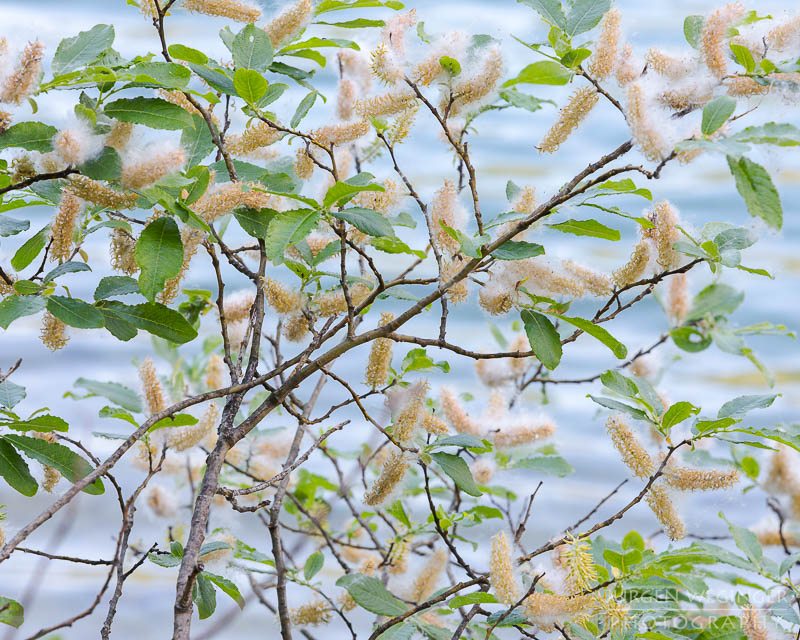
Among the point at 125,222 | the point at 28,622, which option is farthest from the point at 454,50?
the point at 28,622

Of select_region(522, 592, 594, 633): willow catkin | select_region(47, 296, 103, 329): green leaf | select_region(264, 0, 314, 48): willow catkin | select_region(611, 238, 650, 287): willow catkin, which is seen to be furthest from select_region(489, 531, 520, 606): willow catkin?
select_region(264, 0, 314, 48): willow catkin

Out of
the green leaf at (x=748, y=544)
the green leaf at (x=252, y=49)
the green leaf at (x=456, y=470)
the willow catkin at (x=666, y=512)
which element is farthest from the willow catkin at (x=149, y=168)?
the green leaf at (x=748, y=544)

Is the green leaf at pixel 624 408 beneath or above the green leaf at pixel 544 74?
beneath

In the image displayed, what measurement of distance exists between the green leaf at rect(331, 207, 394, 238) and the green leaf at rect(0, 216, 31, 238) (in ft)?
0.96

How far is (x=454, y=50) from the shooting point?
62cm

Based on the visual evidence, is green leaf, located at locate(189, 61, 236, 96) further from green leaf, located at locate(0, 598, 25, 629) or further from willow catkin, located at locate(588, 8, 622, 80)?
green leaf, located at locate(0, 598, 25, 629)

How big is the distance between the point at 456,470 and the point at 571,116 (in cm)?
31

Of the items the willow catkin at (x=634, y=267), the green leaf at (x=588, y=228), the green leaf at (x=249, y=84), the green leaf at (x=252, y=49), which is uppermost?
the green leaf at (x=252, y=49)

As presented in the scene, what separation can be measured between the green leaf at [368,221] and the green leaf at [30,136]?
0.20 metres

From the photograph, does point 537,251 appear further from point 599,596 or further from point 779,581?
point 779,581

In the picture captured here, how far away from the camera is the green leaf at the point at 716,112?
49cm

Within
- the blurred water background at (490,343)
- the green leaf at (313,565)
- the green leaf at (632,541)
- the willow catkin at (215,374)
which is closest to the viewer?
the green leaf at (632,541)

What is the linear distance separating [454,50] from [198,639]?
2.34ft

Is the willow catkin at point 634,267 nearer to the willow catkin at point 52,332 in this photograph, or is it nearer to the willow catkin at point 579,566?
the willow catkin at point 579,566
